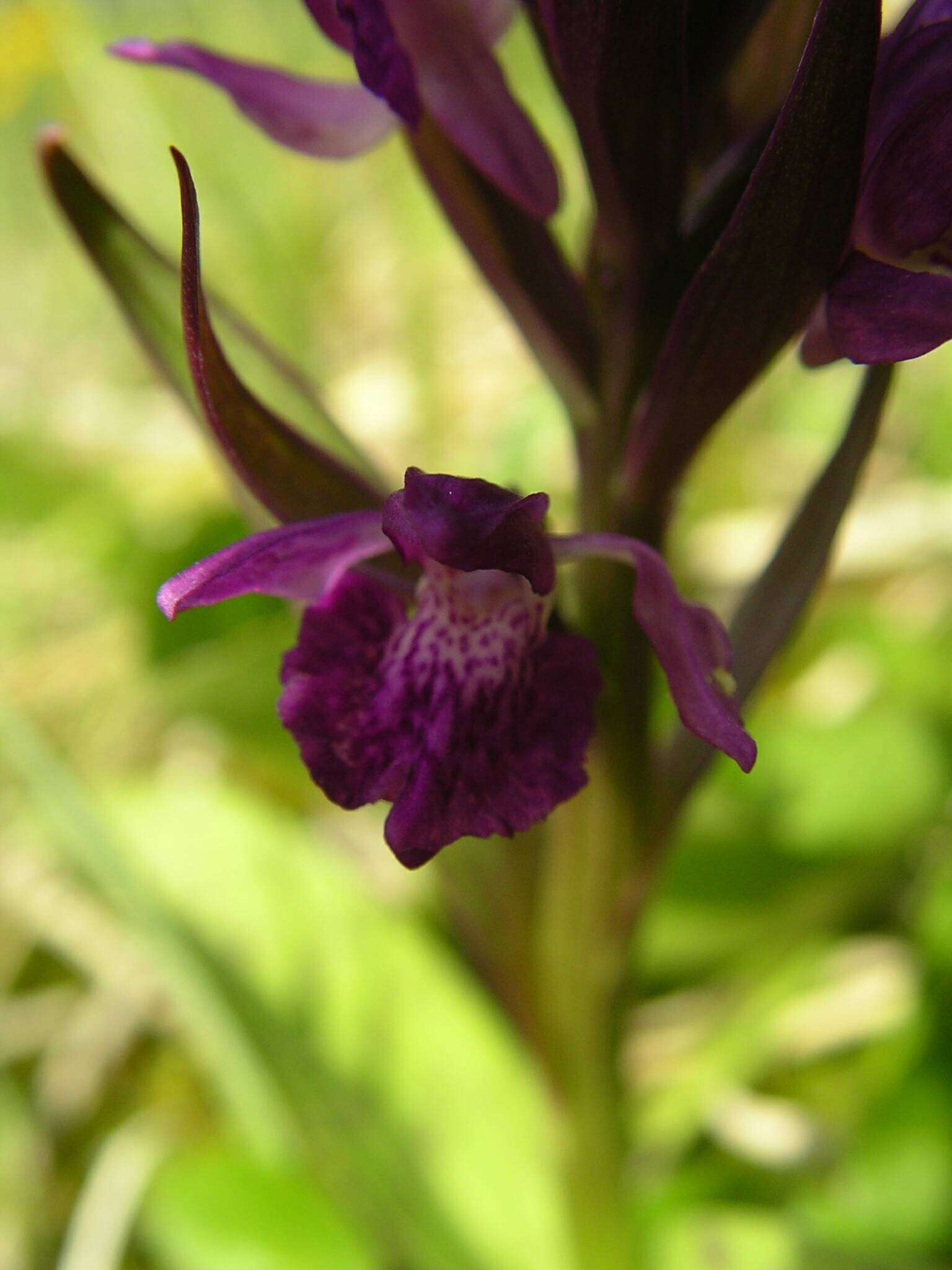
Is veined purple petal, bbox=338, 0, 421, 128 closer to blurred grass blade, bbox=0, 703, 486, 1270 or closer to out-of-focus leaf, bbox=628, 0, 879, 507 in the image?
out-of-focus leaf, bbox=628, 0, 879, 507

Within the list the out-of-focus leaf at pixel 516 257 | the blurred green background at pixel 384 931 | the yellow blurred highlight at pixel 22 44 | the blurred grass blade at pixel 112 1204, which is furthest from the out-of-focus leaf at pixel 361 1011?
the yellow blurred highlight at pixel 22 44

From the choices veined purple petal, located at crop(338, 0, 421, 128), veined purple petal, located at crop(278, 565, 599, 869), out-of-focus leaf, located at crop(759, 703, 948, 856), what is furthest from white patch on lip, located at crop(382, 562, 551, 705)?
out-of-focus leaf, located at crop(759, 703, 948, 856)

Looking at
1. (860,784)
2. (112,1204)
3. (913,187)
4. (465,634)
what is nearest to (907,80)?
(913,187)

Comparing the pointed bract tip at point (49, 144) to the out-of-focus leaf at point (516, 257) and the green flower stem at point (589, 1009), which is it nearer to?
the out-of-focus leaf at point (516, 257)

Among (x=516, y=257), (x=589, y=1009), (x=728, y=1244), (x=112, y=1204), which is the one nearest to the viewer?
(x=516, y=257)

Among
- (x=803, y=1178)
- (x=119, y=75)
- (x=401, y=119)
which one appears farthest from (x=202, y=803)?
(x=119, y=75)

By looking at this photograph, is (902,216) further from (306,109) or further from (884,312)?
(306,109)
